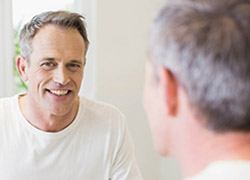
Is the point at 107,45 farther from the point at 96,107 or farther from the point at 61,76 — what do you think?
the point at 61,76

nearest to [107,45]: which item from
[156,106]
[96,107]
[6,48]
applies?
[6,48]

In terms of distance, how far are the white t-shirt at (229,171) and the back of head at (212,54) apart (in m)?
0.05

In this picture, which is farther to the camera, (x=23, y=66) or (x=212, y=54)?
(x=23, y=66)

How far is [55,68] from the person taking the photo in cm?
173

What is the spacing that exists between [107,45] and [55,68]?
0.80 m

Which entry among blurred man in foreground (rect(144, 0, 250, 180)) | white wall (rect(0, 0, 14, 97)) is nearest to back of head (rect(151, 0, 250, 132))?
blurred man in foreground (rect(144, 0, 250, 180))

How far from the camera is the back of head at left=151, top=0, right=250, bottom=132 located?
67 centimetres

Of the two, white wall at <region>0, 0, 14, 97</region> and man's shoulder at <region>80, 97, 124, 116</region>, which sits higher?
white wall at <region>0, 0, 14, 97</region>

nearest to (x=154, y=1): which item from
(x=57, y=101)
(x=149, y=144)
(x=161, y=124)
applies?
(x=149, y=144)

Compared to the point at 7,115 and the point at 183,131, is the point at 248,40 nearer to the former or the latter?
the point at 183,131

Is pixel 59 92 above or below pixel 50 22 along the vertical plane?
below

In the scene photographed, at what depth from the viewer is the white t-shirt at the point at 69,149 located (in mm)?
1722

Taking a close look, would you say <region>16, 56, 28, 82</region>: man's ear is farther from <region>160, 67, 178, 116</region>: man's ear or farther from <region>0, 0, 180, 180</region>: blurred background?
<region>160, 67, 178, 116</region>: man's ear

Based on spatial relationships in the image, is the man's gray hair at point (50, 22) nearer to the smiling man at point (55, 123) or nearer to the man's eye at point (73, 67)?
the smiling man at point (55, 123)
